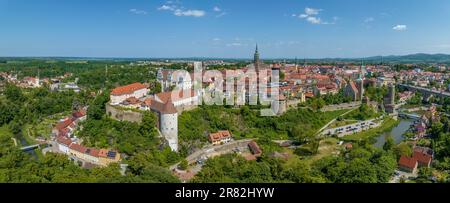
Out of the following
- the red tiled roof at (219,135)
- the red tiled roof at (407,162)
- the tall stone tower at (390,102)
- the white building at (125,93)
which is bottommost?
the red tiled roof at (407,162)

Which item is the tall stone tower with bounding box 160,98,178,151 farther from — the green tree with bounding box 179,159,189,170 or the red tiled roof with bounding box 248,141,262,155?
the red tiled roof with bounding box 248,141,262,155

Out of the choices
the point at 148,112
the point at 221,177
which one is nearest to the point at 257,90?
the point at 148,112

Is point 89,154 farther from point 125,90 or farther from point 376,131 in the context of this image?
point 376,131

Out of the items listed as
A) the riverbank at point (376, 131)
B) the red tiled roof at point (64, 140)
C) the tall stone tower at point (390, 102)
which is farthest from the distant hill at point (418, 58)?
the red tiled roof at point (64, 140)

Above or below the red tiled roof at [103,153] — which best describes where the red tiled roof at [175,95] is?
above

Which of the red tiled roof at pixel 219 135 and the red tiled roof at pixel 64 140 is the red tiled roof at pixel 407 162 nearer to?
the red tiled roof at pixel 219 135

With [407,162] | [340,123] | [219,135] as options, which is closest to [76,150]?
[219,135]
